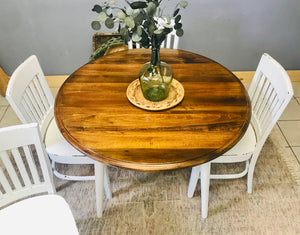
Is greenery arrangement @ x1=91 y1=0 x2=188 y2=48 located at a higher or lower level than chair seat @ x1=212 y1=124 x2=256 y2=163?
higher

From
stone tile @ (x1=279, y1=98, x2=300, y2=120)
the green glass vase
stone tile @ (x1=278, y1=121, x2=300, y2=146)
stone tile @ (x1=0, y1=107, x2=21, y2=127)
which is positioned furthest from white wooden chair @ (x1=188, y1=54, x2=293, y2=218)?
stone tile @ (x1=0, y1=107, x2=21, y2=127)

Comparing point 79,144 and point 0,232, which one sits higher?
point 79,144

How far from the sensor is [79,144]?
1211 millimetres

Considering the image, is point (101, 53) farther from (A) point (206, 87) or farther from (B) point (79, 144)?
(B) point (79, 144)

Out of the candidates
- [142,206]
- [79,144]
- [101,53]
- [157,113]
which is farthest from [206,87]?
[101,53]

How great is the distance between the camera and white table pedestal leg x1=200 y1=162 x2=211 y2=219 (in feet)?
4.85

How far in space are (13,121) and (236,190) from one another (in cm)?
202

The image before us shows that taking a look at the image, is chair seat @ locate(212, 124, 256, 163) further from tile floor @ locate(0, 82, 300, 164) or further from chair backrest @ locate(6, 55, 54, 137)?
chair backrest @ locate(6, 55, 54, 137)

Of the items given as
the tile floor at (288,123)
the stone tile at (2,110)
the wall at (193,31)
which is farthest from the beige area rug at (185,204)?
the wall at (193,31)

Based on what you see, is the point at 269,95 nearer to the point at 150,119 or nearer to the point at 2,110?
the point at 150,119

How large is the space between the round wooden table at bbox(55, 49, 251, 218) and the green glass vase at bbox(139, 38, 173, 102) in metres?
0.11

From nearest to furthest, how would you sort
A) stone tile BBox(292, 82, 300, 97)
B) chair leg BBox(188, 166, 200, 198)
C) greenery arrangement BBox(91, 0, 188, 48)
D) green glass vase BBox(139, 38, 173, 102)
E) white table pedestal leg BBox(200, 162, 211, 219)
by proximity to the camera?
greenery arrangement BBox(91, 0, 188, 48) < green glass vase BBox(139, 38, 173, 102) < white table pedestal leg BBox(200, 162, 211, 219) < chair leg BBox(188, 166, 200, 198) < stone tile BBox(292, 82, 300, 97)

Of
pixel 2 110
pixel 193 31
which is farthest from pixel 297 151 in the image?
pixel 2 110

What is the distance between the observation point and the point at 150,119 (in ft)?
4.36
